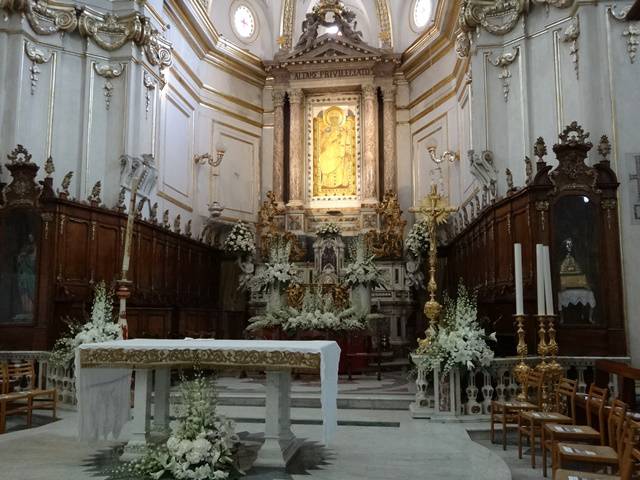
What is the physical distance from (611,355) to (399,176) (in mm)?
11270

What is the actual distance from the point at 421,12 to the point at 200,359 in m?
16.6

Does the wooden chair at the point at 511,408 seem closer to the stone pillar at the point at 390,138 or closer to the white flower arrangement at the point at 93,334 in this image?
the white flower arrangement at the point at 93,334

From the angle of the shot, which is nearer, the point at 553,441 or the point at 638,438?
the point at 638,438

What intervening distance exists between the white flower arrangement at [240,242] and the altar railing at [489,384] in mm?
9008

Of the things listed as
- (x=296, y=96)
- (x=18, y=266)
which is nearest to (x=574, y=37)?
(x=296, y=96)

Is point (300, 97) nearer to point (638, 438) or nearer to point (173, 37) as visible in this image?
point (173, 37)

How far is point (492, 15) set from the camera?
43.1ft

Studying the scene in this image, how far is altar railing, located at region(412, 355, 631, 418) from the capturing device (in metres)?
8.27

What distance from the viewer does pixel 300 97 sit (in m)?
19.9

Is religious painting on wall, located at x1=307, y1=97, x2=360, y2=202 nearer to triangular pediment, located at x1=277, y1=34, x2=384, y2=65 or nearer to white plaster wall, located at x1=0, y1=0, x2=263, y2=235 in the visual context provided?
triangular pediment, located at x1=277, y1=34, x2=384, y2=65

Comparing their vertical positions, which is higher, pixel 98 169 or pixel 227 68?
pixel 227 68

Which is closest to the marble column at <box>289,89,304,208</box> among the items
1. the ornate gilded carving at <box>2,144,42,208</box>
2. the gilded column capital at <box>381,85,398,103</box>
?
the gilded column capital at <box>381,85,398,103</box>

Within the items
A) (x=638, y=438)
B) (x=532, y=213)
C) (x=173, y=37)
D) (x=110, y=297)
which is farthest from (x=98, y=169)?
(x=638, y=438)

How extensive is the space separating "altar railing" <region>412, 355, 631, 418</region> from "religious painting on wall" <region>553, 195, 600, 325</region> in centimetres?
82
